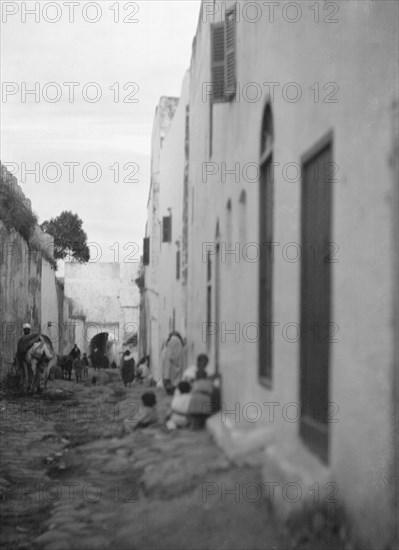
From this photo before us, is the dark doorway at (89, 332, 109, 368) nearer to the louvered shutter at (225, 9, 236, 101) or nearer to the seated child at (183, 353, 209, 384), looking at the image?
the seated child at (183, 353, 209, 384)

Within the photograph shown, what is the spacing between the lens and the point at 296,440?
5.27 m

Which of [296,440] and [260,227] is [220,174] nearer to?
[260,227]

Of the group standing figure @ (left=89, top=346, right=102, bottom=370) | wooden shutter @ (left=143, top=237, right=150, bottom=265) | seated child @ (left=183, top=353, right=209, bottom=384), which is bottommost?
standing figure @ (left=89, top=346, right=102, bottom=370)

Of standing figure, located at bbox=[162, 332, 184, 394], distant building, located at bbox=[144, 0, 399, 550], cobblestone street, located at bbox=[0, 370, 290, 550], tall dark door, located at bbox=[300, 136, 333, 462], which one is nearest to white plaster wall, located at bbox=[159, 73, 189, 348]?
standing figure, located at bbox=[162, 332, 184, 394]

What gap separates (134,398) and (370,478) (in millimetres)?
12315

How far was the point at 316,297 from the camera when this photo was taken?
16.2ft

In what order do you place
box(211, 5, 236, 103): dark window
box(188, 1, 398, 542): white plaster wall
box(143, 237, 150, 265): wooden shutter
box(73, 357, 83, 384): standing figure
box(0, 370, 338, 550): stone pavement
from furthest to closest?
1. box(143, 237, 150, 265): wooden shutter
2. box(73, 357, 83, 384): standing figure
3. box(211, 5, 236, 103): dark window
4. box(0, 370, 338, 550): stone pavement
5. box(188, 1, 398, 542): white plaster wall

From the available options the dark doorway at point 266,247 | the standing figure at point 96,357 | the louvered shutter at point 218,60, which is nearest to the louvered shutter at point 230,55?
the louvered shutter at point 218,60

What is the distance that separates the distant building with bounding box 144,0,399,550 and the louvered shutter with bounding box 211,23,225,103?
2 centimetres

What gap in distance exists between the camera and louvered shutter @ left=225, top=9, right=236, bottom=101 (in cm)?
925

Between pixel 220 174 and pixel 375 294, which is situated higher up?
pixel 220 174

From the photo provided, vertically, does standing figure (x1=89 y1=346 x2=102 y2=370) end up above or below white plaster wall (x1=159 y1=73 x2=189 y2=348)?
below

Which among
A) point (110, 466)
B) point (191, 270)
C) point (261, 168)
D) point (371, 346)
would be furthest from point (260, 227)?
point (191, 270)

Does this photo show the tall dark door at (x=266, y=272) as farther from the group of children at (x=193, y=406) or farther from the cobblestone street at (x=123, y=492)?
the group of children at (x=193, y=406)
